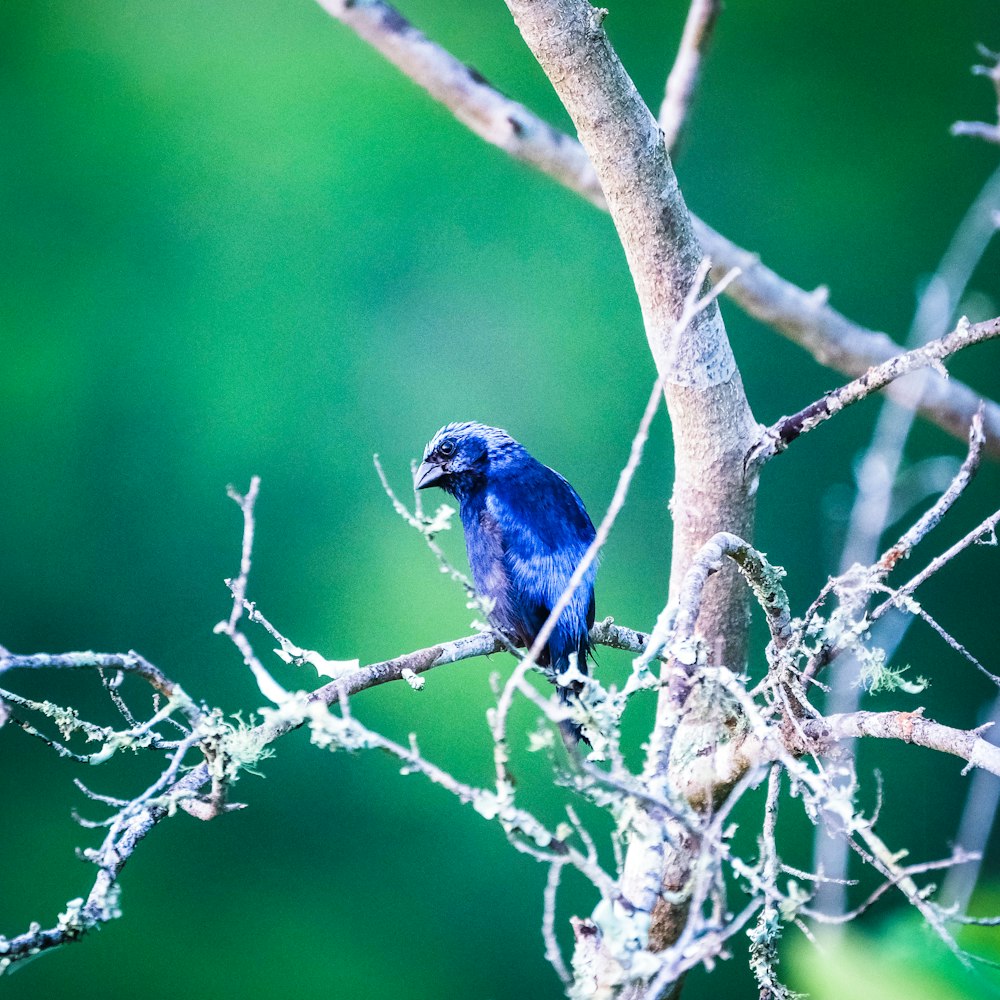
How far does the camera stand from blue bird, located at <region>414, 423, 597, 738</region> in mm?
1995

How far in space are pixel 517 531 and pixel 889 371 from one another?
0.85m

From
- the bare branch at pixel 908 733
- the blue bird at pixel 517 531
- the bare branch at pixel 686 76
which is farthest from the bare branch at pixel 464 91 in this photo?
the bare branch at pixel 908 733

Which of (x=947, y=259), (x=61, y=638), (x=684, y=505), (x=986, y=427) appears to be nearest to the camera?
(x=684, y=505)

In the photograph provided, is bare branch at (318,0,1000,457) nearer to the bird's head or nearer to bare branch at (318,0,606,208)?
bare branch at (318,0,606,208)

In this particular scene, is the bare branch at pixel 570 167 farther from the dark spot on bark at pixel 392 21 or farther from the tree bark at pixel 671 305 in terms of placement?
the tree bark at pixel 671 305

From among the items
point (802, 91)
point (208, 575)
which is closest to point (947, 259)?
point (802, 91)

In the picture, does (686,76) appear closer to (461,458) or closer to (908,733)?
(461,458)

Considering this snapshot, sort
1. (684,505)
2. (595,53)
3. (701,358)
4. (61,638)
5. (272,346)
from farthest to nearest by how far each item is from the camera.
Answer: (272,346), (61,638), (684,505), (701,358), (595,53)

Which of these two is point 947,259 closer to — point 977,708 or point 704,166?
point 704,166

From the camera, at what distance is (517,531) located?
2.13 meters

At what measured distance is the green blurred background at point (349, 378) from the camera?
278cm

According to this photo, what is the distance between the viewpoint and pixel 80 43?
9.16 feet

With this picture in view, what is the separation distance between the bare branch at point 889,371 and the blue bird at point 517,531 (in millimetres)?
503

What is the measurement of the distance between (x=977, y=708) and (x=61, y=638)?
2.63 m
